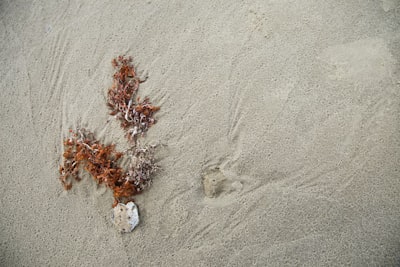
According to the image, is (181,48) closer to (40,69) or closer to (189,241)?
(40,69)

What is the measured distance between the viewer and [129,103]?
3285mm

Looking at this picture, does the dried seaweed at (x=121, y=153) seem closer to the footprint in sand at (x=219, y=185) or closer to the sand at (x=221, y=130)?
the sand at (x=221, y=130)

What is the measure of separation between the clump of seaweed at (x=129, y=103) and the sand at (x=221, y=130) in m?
→ 0.09

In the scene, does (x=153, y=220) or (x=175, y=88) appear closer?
(x=153, y=220)

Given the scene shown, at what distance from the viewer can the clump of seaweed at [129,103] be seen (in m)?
3.25

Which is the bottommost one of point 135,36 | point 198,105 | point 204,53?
point 198,105

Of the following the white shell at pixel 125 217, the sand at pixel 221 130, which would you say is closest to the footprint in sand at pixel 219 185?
the sand at pixel 221 130

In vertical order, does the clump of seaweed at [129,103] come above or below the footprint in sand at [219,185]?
above

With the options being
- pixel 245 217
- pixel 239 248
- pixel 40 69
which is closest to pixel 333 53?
pixel 245 217

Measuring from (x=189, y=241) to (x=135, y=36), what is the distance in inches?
82.6

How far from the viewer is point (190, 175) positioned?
3129mm

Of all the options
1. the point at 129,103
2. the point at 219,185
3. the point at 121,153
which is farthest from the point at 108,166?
the point at 219,185

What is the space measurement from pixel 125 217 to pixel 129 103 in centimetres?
104

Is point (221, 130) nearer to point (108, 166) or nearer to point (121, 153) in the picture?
point (121, 153)
